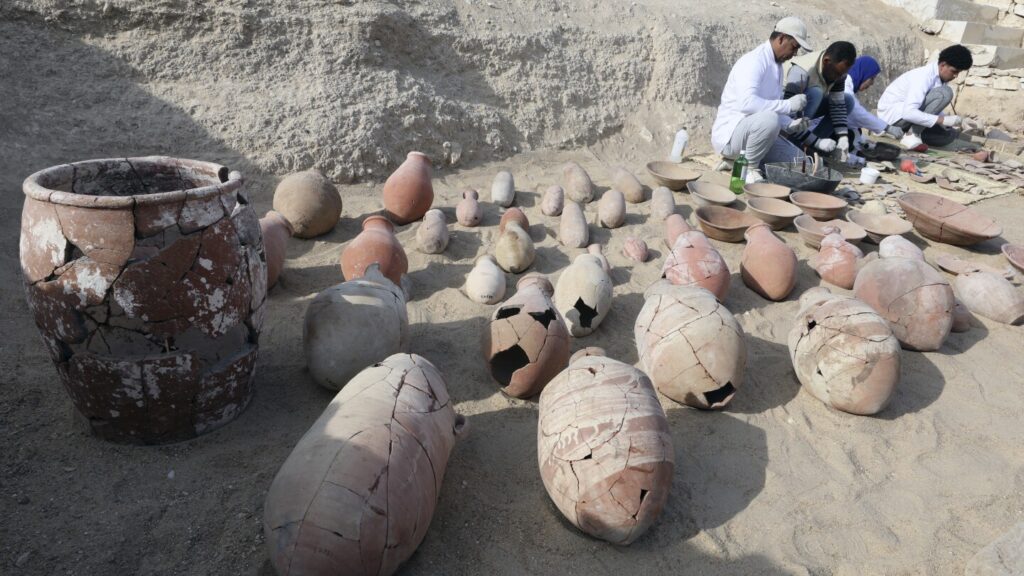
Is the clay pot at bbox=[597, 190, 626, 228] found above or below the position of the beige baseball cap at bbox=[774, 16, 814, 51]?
below

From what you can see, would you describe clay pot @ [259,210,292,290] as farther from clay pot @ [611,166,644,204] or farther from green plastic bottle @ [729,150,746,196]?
green plastic bottle @ [729,150,746,196]

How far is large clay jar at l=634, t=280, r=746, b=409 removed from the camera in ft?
9.39

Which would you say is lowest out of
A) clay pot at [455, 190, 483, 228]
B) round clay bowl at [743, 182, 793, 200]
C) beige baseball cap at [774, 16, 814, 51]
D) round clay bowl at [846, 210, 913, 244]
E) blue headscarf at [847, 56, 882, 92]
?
round clay bowl at [846, 210, 913, 244]

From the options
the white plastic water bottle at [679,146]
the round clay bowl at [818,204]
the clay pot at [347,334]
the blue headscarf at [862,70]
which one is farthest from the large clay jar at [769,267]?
the blue headscarf at [862,70]

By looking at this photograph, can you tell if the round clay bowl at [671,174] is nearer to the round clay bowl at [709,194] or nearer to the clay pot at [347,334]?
the round clay bowl at [709,194]

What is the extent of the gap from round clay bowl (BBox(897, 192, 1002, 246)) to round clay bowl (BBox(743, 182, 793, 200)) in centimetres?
98

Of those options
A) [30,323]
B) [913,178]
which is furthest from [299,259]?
[913,178]

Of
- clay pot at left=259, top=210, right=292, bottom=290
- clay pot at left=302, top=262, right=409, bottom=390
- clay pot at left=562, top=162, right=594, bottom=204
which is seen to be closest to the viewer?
clay pot at left=302, top=262, right=409, bottom=390

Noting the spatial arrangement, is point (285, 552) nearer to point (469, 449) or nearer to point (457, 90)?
point (469, 449)

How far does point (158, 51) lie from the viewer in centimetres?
514

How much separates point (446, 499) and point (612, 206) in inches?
125

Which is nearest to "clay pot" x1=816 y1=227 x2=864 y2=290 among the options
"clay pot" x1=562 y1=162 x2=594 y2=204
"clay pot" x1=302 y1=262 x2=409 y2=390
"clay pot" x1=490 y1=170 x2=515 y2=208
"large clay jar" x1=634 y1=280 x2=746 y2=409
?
"large clay jar" x1=634 y1=280 x2=746 y2=409

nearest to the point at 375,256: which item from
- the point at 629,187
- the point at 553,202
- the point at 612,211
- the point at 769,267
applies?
the point at 553,202

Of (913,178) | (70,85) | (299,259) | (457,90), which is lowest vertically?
(913,178)
